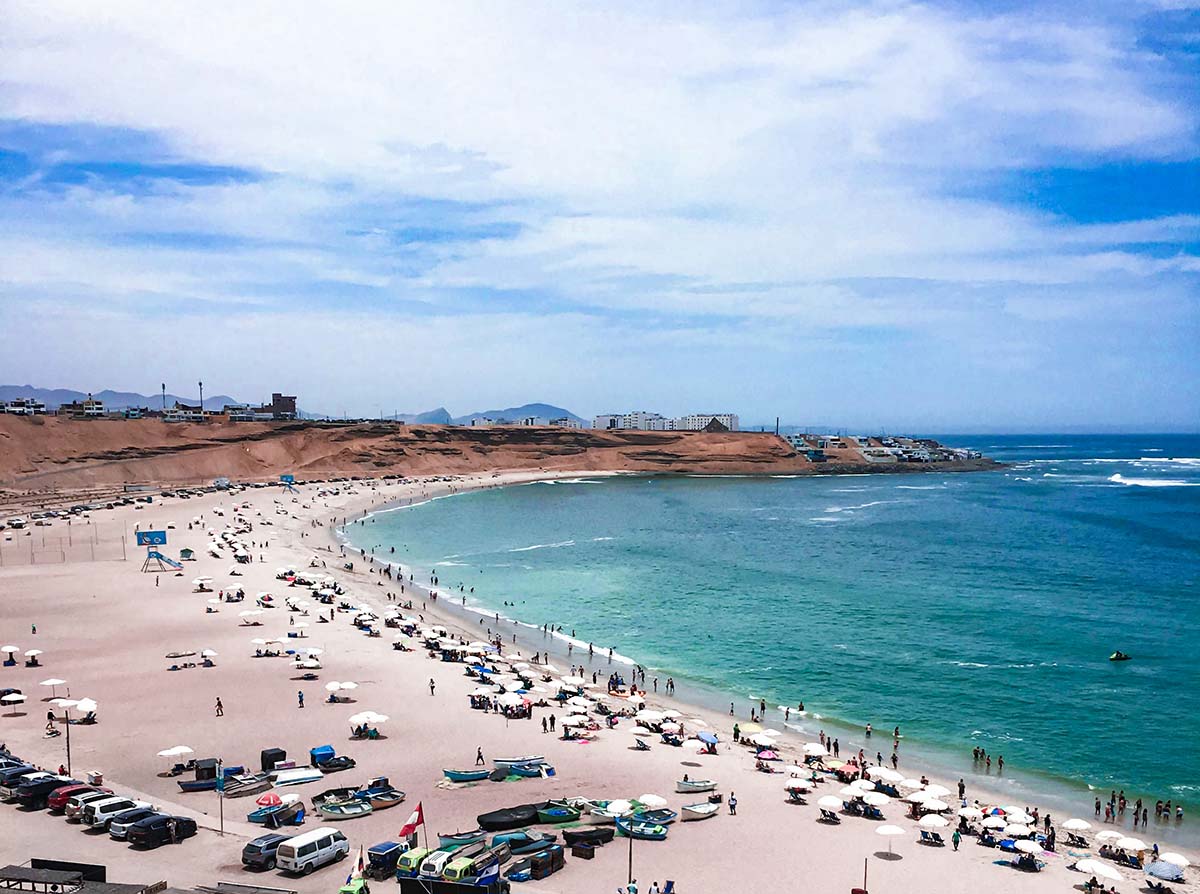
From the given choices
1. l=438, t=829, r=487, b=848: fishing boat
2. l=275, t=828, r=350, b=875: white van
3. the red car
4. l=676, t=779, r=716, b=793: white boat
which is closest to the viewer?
l=275, t=828, r=350, b=875: white van

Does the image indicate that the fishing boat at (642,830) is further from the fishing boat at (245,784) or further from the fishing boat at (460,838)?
the fishing boat at (245,784)

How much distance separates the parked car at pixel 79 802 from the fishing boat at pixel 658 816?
12941mm

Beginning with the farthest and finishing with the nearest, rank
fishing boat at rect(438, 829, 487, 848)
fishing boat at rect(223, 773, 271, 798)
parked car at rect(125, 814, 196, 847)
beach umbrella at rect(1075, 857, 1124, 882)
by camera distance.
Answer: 1. fishing boat at rect(223, 773, 271, 798)
2. beach umbrella at rect(1075, 857, 1124, 882)
3. fishing boat at rect(438, 829, 487, 848)
4. parked car at rect(125, 814, 196, 847)

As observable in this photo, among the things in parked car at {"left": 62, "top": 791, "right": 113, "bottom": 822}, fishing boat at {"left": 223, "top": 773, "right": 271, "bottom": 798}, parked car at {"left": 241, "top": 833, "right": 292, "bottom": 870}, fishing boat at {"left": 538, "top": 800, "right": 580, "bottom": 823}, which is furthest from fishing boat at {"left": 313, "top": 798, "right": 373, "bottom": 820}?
parked car at {"left": 62, "top": 791, "right": 113, "bottom": 822}

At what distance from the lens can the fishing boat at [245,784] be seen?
73.6 feet

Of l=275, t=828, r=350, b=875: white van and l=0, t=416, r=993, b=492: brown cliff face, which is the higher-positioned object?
l=0, t=416, r=993, b=492: brown cliff face

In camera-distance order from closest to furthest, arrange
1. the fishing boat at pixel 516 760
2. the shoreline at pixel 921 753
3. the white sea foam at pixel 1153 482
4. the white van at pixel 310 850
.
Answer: the white van at pixel 310 850 → the fishing boat at pixel 516 760 → the shoreline at pixel 921 753 → the white sea foam at pixel 1153 482

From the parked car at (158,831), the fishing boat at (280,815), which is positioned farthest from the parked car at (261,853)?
the fishing boat at (280,815)

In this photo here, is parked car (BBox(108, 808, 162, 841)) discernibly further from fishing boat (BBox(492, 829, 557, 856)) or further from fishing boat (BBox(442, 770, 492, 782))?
fishing boat (BBox(492, 829, 557, 856))

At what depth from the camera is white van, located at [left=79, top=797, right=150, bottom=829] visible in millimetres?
19641

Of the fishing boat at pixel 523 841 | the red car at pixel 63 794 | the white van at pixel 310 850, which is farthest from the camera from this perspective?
the red car at pixel 63 794

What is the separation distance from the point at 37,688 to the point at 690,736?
78.7ft

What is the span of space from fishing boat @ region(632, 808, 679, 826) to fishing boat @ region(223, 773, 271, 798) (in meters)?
10.1

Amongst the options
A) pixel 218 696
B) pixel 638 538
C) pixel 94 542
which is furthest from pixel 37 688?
pixel 638 538
